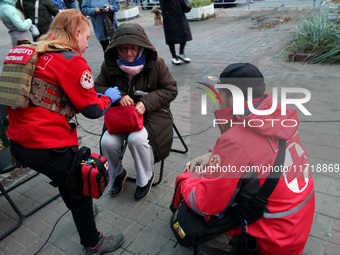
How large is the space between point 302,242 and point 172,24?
5.47 m

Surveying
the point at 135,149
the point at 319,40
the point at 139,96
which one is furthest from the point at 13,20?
the point at 319,40

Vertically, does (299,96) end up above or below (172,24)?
below

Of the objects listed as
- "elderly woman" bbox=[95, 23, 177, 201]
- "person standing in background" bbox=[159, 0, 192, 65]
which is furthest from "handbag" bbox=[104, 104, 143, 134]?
"person standing in background" bbox=[159, 0, 192, 65]

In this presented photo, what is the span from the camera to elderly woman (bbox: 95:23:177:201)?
8.91 feet

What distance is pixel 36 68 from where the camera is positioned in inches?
69.4

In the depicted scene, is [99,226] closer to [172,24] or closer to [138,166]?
[138,166]

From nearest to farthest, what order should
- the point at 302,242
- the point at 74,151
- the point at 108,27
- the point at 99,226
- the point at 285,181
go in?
1. the point at 285,181
2. the point at 302,242
3. the point at 74,151
4. the point at 99,226
5. the point at 108,27

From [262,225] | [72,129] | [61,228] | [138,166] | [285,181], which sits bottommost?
[61,228]

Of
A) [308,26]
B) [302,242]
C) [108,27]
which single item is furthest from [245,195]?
[308,26]

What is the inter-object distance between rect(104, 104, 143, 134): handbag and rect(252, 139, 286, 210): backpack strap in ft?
4.35

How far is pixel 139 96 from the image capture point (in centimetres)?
288

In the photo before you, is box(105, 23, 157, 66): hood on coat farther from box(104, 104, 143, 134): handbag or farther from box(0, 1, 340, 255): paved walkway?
box(0, 1, 340, 255): paved walkway

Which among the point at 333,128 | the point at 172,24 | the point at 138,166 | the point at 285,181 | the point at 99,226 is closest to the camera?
the point at 285,181

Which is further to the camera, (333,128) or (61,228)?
(333,128)
